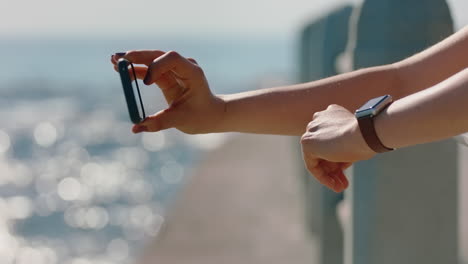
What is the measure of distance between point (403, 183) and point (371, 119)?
0.71 meters

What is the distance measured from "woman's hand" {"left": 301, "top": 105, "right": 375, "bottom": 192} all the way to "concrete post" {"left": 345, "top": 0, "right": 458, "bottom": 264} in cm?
50

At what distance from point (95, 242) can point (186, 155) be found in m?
10.1

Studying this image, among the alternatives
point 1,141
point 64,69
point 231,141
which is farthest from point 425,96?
point 64,69

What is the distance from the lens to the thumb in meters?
1.89

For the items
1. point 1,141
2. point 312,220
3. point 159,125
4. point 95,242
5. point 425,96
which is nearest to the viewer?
point 425,96

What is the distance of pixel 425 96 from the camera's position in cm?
151

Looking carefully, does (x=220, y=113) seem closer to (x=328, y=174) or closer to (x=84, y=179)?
(x=328, y=174)

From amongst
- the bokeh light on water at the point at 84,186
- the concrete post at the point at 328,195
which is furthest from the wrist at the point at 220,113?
the bokeh light on water at the point at 84,186

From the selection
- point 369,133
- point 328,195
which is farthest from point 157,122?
point 328,195

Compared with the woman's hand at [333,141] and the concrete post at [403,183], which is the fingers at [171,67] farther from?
the concrete post at [403,183]

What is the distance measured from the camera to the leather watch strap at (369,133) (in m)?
1.61

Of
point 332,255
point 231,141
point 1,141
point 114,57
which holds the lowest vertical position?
point 332,255

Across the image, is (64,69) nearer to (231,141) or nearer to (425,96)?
(231,141)

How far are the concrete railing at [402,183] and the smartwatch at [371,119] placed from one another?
63 centimetres
